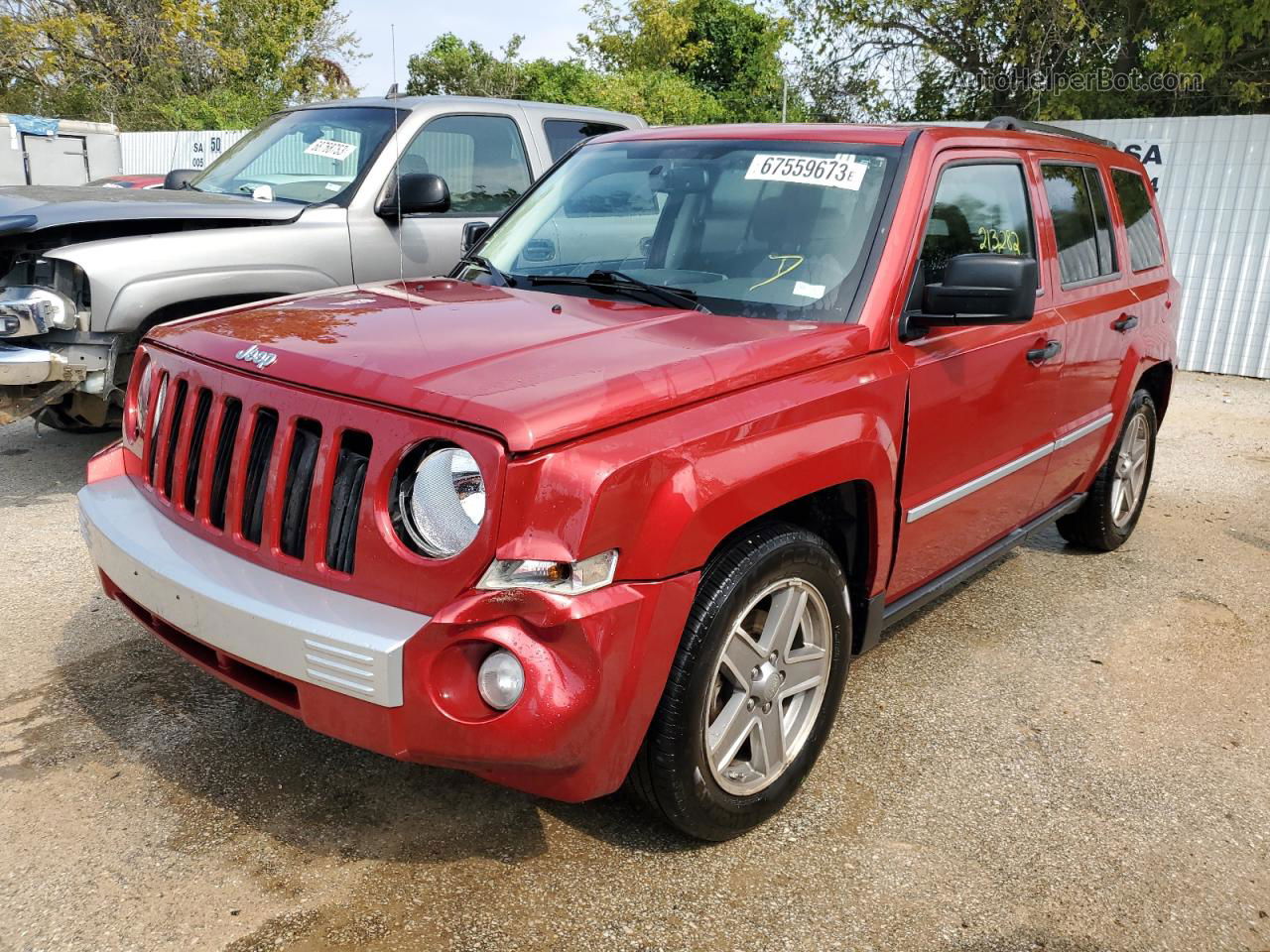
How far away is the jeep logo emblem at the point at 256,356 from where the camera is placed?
8.54ft

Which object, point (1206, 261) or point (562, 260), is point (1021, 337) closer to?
point (562, 260)

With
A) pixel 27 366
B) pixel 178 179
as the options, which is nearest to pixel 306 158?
pixel 178 179

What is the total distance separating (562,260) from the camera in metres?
3.63

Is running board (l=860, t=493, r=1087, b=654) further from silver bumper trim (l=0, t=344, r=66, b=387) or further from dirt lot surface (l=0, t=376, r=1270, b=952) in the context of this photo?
silver bumper trim (l=0, t=344, r=66, b=387)

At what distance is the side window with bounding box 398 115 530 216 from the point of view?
19.6ft

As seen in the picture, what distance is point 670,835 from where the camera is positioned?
2838 mm

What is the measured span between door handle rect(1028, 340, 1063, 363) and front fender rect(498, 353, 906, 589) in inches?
36.8

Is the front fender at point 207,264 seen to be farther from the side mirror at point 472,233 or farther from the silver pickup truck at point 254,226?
the side mirror at point 472,233

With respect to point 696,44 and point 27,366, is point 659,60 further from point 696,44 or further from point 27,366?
point 27,366

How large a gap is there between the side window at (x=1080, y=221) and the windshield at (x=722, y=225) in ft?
3.51

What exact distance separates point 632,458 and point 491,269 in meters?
1.73

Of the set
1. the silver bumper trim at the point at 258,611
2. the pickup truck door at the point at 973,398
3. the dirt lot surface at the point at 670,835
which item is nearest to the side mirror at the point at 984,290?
the pickup truck door at the point at 973,398

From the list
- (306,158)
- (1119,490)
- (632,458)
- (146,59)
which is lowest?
(1119,490)

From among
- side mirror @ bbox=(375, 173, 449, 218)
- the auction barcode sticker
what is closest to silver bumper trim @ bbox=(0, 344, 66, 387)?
side mirror @ bbox=(375, 173, 449, 218)
